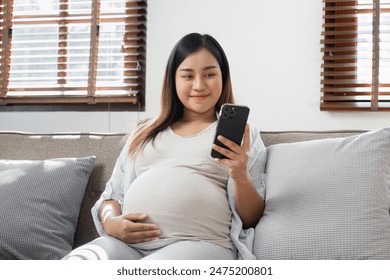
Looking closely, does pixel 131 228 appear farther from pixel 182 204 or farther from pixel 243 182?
pixel 243 182

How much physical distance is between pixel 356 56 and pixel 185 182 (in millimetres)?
1113

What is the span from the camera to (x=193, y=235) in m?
1.26

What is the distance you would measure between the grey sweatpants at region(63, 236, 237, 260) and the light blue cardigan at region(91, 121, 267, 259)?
0.05 meters

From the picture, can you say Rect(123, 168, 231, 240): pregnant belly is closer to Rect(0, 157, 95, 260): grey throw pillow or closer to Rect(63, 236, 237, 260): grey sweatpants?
Rect(63, 236, 237, 260): grey sweatpants

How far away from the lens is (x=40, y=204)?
1.54m

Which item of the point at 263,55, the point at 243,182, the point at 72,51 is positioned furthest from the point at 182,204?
the point at 72,51

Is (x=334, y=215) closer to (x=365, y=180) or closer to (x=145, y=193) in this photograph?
(x=365, y=180)

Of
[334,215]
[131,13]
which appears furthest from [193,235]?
[131,13]

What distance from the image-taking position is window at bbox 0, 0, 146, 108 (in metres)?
2.34

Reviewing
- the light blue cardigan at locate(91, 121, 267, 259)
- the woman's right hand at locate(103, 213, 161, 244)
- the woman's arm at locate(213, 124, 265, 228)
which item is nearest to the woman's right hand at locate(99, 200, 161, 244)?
the woman's right hand at locate(103, 213, 161, 244)

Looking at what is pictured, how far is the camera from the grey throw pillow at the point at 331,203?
4.09 ft

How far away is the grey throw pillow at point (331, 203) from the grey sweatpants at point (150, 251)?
6.2 inches

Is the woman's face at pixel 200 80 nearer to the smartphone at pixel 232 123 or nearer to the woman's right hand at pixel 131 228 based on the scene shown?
the smartphone at pixel 232 123

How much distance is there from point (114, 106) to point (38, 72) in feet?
1.48
